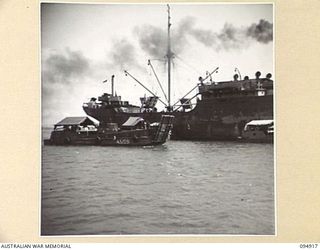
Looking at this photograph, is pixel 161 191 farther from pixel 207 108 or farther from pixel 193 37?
pixel 193 37

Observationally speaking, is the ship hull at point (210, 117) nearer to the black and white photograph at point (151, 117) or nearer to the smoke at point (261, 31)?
the black and white photograph at point (151, 117)

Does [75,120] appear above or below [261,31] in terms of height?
below

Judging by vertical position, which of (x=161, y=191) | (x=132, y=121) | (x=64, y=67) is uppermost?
(x=64, y=67)

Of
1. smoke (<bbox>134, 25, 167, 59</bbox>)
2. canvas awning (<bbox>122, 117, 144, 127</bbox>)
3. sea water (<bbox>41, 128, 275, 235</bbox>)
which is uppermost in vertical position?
smoke (<bbox>134, 25, 167, 59</bbox>)

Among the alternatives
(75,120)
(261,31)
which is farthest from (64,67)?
(261,31)

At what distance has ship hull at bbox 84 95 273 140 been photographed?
98cm

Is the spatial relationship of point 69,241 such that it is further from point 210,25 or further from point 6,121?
point 210,25

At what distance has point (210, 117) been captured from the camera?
3.29 feet

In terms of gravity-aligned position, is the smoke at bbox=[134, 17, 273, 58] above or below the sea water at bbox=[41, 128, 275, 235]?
above

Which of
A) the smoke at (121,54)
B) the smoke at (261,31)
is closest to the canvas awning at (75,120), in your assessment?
the smoke at (121,54)

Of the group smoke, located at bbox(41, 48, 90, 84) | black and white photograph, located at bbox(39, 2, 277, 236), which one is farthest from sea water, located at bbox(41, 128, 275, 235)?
smoke, located at bbox(41, 48, 90, 84)

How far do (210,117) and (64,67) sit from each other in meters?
0.32

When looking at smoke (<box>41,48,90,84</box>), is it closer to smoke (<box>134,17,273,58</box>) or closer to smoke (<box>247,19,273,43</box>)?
smoke (<box>134,17,273,58</box>)

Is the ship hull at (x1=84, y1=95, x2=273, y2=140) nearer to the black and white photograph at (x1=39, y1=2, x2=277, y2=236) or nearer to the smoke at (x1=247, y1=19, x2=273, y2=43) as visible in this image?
the black and white photograph at (x1=39, y1=2, x2=277, y2=236)
